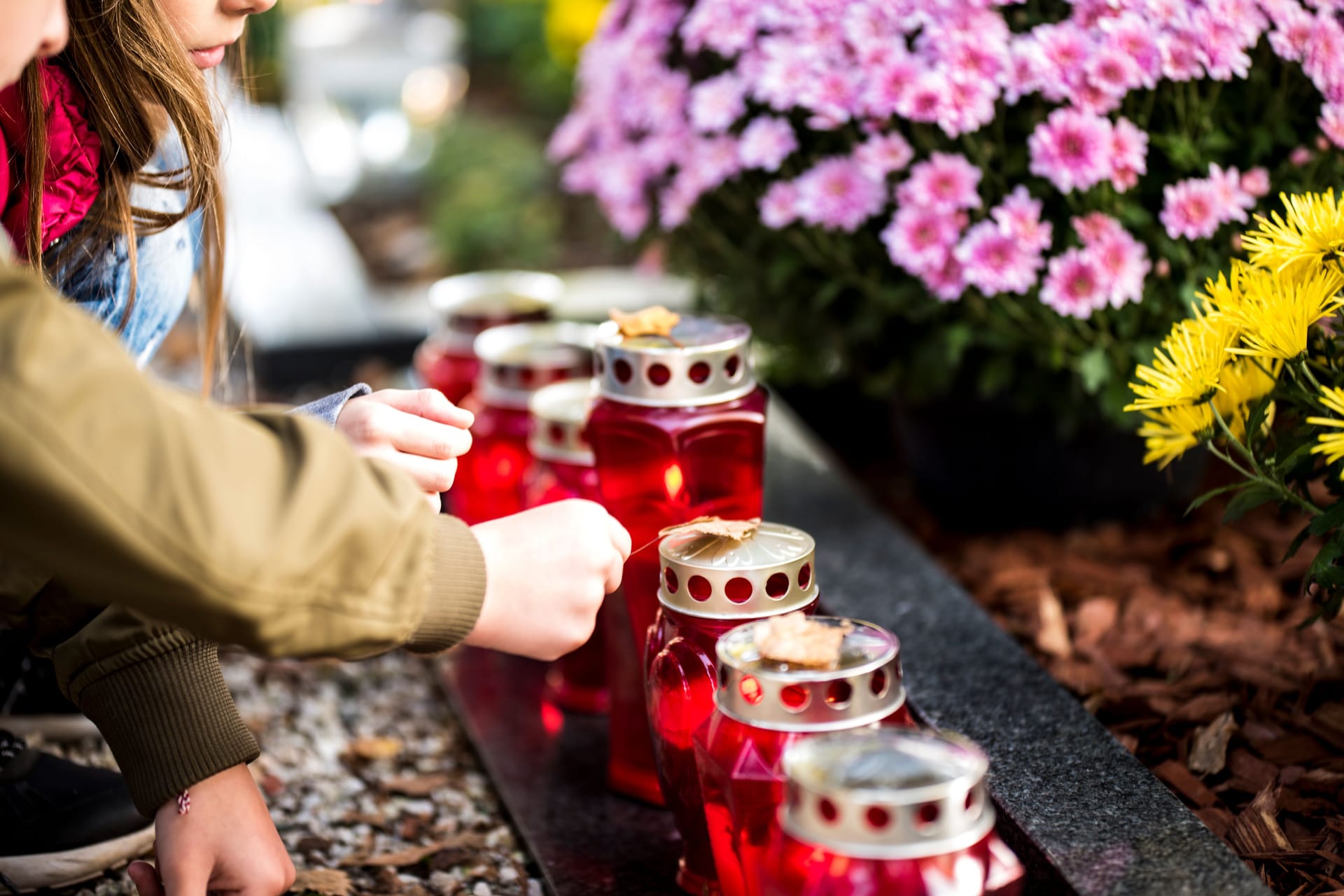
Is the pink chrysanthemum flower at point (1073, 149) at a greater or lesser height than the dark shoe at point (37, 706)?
greater

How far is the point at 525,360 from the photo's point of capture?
236 cm

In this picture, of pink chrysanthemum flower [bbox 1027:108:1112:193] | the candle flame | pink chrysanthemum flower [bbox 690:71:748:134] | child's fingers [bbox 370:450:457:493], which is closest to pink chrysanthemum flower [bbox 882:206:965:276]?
→ pink chrysanthemum flower [bbox 1027:108:1112:193]

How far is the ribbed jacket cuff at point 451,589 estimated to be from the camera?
1202mm

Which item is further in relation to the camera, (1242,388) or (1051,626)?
(1051,626)

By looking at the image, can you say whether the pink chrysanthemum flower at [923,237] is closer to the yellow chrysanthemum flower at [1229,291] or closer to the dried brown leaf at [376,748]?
the yellow chrysanthemum flower at [1229,291]

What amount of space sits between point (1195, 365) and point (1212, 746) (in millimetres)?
578

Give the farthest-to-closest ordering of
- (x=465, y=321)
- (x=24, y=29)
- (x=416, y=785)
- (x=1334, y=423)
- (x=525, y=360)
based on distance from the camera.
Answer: (x=465, y=321) → (x=525, y=360) → (x=416, y=785) → (x=1334, y=423) → (x=24, y=29)

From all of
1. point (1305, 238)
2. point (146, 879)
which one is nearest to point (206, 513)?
point (146, 879)

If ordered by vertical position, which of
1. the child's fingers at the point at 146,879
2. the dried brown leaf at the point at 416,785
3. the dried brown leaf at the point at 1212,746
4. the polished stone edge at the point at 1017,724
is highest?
the polished stone edge at the point at 1017,724

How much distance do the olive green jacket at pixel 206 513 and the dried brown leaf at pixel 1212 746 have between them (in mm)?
1048

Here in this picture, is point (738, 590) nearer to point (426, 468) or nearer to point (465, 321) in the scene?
point (426, 468)

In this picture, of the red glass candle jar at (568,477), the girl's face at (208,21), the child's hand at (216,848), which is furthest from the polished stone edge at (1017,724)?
the girl's face at (208,21)

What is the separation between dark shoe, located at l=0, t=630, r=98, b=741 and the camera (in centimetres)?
Result: 207

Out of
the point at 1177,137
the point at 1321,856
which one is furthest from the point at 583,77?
the point at 1321,856
